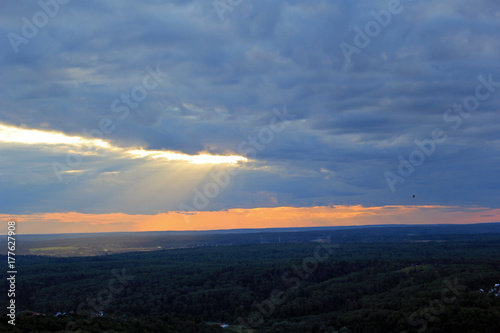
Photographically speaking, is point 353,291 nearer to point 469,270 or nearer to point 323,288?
point 323,288

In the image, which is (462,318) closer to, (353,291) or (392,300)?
(392,300)

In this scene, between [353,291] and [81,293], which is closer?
[353,291]

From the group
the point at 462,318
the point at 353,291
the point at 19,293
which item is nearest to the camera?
the point at 462,318

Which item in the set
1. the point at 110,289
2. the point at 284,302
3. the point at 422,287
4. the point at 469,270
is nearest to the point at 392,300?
the point at 422,287

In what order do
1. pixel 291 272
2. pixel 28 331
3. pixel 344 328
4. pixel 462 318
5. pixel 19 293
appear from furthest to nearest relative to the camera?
pixel 291 272, pixel 19 293, pixel 344 328, pixel 462 318, pixel 28 331

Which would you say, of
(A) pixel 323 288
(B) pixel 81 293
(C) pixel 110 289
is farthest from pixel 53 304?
(A) pixel 323 288

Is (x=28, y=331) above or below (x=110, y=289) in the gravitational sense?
above
